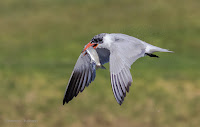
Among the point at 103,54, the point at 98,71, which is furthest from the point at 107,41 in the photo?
the point at 98,71

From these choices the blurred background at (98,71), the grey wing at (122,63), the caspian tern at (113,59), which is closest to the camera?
the grey wing at (122,63)

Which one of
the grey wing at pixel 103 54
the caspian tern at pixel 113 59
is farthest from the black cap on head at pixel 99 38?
the grey wing at pixel 103 54

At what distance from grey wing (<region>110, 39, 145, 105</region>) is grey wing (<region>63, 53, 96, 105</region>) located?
4.07ft

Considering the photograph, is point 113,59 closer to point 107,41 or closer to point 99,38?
point 107,41

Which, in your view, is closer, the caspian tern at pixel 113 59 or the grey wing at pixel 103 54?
the caspian tern at pixel 113 59

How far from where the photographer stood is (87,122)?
1711 cm

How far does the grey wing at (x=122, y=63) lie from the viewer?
34.7 feet

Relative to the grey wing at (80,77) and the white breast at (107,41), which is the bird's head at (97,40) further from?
the grey wing at (80,77)

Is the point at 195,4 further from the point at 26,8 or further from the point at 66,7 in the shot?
the point at 26,8

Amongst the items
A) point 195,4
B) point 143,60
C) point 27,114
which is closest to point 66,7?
point 195,4

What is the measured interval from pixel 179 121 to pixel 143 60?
21.1 feet

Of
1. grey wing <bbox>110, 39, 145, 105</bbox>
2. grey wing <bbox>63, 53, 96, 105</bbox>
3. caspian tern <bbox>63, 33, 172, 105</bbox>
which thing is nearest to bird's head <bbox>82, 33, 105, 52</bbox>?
caspian tern <bbox>63, 33, 172, 105</bbox>

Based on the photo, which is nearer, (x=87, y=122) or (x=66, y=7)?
(x=87, y=122)

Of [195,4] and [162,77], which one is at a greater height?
[162,77]
